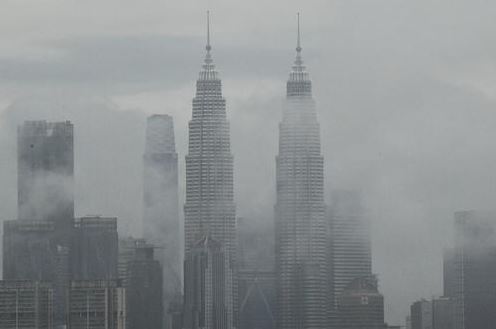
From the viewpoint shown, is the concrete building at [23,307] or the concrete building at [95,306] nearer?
the concrete building at [95,306]

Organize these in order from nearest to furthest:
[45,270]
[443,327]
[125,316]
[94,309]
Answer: [94,309] → [125,316] → [45,270] → [443,327]

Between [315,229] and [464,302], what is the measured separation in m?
11.0

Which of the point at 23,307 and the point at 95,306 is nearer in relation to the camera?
the point at 95,306

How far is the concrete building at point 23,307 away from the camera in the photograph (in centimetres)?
8625

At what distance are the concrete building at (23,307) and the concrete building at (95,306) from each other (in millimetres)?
866

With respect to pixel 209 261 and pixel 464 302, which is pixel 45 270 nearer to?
pixel 209 261

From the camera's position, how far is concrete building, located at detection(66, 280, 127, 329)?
8556 centimetres

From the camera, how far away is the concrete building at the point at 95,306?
8556cm

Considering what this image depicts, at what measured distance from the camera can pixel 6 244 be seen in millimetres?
99375

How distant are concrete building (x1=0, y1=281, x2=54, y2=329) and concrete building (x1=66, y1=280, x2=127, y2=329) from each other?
87 cm

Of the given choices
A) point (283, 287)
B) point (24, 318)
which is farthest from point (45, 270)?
point (283, 287)

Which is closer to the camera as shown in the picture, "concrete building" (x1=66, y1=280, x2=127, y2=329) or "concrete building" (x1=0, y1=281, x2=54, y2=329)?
"concrete building" (x1=66, y1=280, x2=127, y2=329)

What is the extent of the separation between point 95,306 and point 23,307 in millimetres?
3104

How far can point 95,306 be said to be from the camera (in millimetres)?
85250
